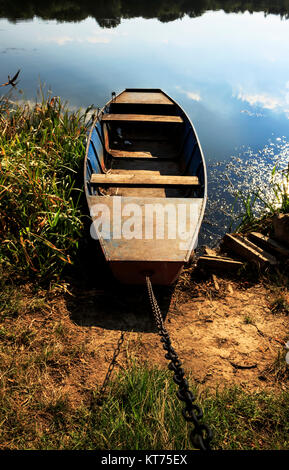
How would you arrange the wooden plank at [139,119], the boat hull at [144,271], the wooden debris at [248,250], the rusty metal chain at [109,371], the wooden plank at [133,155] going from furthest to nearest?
the wooden plank at [133,155]
the wooden plank at [139,119]
the wooden debris at [248,250]
the boat hull at [144,271]
the rusty metal chain at [109,371]

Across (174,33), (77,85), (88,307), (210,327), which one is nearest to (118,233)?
(88,307)

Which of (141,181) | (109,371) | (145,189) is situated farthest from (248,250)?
(109,371)

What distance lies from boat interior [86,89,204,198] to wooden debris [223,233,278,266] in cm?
99

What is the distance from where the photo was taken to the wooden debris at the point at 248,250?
438cm

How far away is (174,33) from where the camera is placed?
89.6 feet

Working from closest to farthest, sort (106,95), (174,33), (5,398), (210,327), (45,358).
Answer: (5,398) < (45,358) < (210,327) < (106,95) < (174,33)

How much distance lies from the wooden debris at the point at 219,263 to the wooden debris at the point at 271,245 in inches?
26.3

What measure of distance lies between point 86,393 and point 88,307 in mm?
1203

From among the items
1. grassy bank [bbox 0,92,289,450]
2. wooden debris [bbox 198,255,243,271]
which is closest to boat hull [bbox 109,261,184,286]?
grassy bank [bbox 0,92,289,450]

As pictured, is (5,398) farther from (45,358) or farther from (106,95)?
(106,95)

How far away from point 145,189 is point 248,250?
219cm

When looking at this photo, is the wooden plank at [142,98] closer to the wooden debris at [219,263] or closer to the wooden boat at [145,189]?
the wooden boat at [145,189]

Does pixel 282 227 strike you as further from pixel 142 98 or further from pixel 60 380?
pixel 142 98

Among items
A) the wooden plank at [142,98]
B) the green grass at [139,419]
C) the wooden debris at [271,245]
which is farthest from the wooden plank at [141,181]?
the wooden plank at [142,98]
